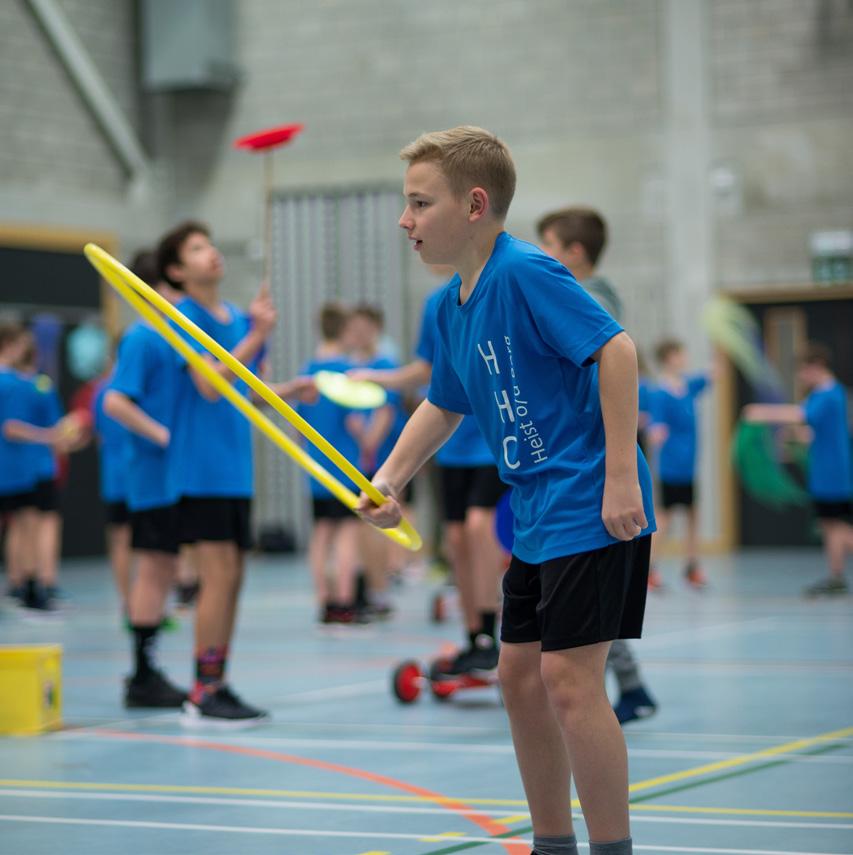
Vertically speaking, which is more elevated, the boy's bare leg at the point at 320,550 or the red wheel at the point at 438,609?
the boy's bare leg at the point at 320,550

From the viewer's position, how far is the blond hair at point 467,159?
11.3ft

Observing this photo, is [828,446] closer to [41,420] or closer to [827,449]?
[827,449]

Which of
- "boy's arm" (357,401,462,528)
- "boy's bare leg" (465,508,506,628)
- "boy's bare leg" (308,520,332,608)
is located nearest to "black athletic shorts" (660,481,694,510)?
"boy's bare leg" (308,520,332,608)

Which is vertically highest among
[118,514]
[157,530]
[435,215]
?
[435,215]

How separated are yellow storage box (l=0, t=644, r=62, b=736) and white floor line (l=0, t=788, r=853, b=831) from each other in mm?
1123

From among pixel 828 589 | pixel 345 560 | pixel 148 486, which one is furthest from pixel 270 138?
pixel 828 589

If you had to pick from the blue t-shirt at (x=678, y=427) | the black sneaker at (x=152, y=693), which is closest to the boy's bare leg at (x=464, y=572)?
the black sneaker at (x=152, y=693)

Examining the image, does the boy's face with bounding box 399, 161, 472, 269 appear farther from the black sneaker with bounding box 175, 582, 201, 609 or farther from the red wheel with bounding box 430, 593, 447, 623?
the black sneaker with bounding box 175, 582, 201, 609

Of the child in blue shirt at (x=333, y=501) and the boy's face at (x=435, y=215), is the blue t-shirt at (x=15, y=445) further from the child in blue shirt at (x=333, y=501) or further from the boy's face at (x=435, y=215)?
the boy's face at (x=435, y=215)

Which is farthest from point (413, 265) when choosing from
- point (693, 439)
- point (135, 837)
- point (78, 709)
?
point (135, 837)

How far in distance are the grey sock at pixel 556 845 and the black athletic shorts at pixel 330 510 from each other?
7.15 metres

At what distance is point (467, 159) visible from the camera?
3.45 metres

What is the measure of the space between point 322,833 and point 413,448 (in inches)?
48.0

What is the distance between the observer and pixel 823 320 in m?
16.8
